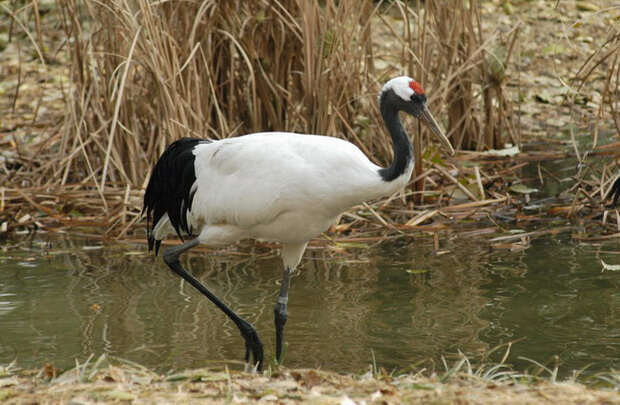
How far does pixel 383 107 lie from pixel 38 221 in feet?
12.0

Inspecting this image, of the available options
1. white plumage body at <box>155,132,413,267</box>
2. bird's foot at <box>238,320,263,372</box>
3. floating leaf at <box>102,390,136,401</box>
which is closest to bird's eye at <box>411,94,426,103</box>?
white plumage body at <box>155,132,413,267</box>

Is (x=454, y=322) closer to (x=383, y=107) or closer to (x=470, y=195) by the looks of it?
(x=383, y=107)

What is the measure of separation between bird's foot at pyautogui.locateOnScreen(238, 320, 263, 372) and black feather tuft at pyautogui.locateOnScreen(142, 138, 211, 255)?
0.71 m

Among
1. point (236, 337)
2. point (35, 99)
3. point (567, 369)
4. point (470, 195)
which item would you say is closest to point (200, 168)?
point (236, 337)

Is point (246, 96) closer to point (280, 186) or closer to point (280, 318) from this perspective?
point (280, 318)

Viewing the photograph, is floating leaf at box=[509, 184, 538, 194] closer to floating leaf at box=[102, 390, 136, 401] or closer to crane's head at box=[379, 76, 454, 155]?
crane's head at box=[379, 76, 454, 155]

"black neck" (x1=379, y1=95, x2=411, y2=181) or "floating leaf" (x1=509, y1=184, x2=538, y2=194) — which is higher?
"black neck" (x1=379, y1=95, x2=411, y2=181)

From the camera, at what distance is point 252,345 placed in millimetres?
4805

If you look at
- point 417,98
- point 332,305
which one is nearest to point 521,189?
point 332,305

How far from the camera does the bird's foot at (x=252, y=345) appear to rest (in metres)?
4.75

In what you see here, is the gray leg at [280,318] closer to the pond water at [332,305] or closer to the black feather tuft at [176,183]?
the pond water at [332,305]

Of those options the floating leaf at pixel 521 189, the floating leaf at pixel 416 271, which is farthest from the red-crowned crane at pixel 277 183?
the floating leaf at pixel 521 189

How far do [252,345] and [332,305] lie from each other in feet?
2.73

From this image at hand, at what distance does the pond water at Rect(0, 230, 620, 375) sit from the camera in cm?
474
